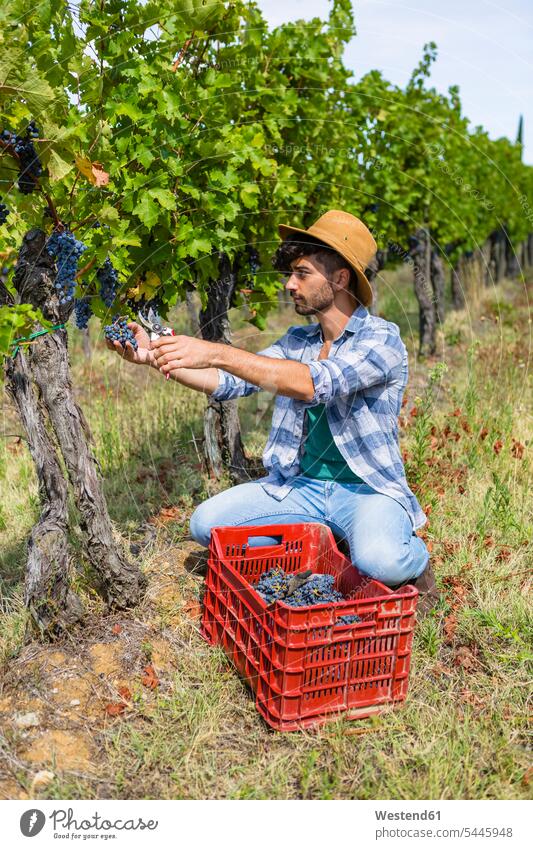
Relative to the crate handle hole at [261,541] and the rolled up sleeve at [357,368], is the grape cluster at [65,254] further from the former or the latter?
the crate handle hole at [261,541]

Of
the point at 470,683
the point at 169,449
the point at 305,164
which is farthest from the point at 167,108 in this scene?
the point at 470,683

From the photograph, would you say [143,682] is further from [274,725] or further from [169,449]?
[169,449]

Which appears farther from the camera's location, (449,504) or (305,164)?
(305,164)

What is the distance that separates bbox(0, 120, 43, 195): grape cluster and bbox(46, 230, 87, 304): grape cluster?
197 mm

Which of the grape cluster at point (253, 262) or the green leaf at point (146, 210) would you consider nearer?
the green leaf at point (146, 210)

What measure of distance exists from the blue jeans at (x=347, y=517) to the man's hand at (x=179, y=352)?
861mm

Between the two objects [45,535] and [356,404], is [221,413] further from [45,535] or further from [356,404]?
[45,535]

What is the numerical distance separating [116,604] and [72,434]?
27.6 inches

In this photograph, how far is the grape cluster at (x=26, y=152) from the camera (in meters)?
2.41

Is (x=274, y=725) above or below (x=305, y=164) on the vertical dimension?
below

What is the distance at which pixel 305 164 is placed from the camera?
4836 millimetres
